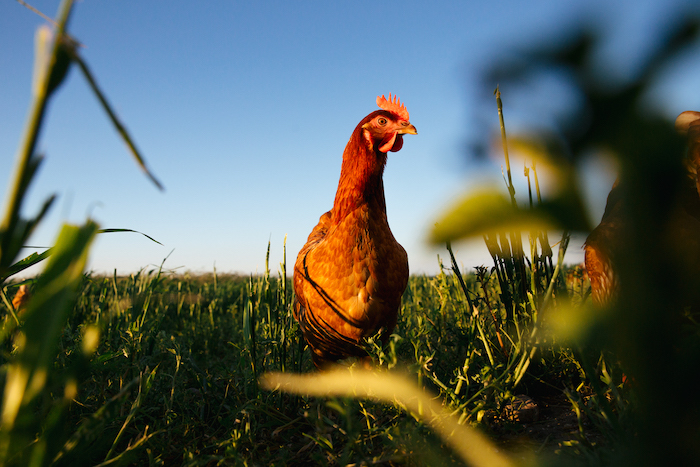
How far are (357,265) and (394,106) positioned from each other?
1.32 metres

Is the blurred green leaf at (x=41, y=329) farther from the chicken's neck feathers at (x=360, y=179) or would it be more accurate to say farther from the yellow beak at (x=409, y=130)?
the yellow beak at (x=409, y=130)

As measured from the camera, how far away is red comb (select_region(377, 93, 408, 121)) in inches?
96.2

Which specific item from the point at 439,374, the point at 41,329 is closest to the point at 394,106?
the point at 439,374

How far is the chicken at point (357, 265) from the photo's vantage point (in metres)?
1.91

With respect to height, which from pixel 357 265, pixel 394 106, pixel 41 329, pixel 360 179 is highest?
pixel 394 106

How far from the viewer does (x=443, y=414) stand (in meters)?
1.26

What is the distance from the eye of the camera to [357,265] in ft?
6.40

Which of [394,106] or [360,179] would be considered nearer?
[360,179]

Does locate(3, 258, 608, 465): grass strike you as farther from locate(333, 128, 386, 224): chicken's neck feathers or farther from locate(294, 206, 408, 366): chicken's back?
locate(333, 128, 386, 224): chicken's neck feathers

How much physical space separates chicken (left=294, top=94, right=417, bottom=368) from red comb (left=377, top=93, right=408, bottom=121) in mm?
54

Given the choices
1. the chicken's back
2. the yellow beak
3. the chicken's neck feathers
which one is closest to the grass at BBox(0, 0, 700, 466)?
the chicken's back

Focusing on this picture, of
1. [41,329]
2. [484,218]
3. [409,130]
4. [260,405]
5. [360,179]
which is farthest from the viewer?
[409,130]

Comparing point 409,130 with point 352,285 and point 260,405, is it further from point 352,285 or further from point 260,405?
point 260,405

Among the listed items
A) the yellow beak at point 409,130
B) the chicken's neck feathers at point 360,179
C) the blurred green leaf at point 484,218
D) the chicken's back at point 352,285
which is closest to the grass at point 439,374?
the blurred green leaf at point 484,218
